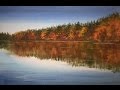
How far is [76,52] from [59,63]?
21 centimetres

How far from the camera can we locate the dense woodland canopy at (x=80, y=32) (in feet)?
9.07

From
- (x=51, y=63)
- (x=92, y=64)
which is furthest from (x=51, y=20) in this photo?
(x=92, y=64)

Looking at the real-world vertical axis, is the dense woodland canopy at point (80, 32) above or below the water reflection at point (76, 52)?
above

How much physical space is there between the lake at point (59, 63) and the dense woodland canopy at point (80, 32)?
0.06m

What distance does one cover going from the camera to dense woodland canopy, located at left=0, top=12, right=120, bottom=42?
9.07 feet

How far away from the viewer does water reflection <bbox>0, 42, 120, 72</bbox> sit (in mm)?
2744

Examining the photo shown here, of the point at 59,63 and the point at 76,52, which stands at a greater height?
the point at 76,52

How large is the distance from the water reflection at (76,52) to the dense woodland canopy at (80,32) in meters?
0.06

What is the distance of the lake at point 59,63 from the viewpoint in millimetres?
2705

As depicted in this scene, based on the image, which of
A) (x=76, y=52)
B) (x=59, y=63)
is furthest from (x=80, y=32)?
(x=59, y=63)

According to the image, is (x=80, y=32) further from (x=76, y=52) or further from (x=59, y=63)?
(x=59, y=63)

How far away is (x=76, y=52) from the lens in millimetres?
2760

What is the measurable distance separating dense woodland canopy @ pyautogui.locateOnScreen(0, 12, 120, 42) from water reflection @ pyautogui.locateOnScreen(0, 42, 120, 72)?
2.3 inches

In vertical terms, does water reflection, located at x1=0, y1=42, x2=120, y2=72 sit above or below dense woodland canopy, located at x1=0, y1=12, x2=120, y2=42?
below
